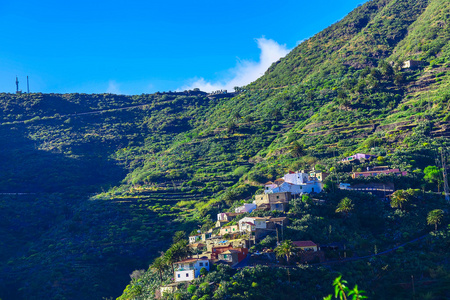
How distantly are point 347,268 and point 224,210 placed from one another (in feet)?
110

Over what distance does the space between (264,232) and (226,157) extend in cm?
5820

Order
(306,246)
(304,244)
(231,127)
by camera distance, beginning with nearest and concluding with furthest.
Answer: (306,246) < (304,244) < (231,127)

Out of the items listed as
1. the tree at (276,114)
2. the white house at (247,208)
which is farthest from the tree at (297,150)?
the tree at (276,114)

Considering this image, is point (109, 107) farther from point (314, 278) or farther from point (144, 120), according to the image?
point (314, 278)

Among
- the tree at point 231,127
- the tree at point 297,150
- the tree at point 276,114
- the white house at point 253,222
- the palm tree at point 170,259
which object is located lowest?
the palm tree at point 170,259

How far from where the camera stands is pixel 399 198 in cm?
7012

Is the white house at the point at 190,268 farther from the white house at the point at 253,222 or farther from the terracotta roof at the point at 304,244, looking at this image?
the terracotta roof at the point at 304,244

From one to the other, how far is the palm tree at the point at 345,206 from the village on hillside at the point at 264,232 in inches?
125

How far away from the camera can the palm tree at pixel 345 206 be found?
2714 inches

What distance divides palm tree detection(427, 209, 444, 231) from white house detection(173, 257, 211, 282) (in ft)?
98.6

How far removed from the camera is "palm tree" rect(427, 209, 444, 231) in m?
65.3

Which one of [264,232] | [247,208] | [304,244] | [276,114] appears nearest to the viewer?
[304,244]

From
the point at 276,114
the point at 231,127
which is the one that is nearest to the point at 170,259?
the point at 231,127

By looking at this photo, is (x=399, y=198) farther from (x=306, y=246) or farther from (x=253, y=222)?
(x=253, y=222)
